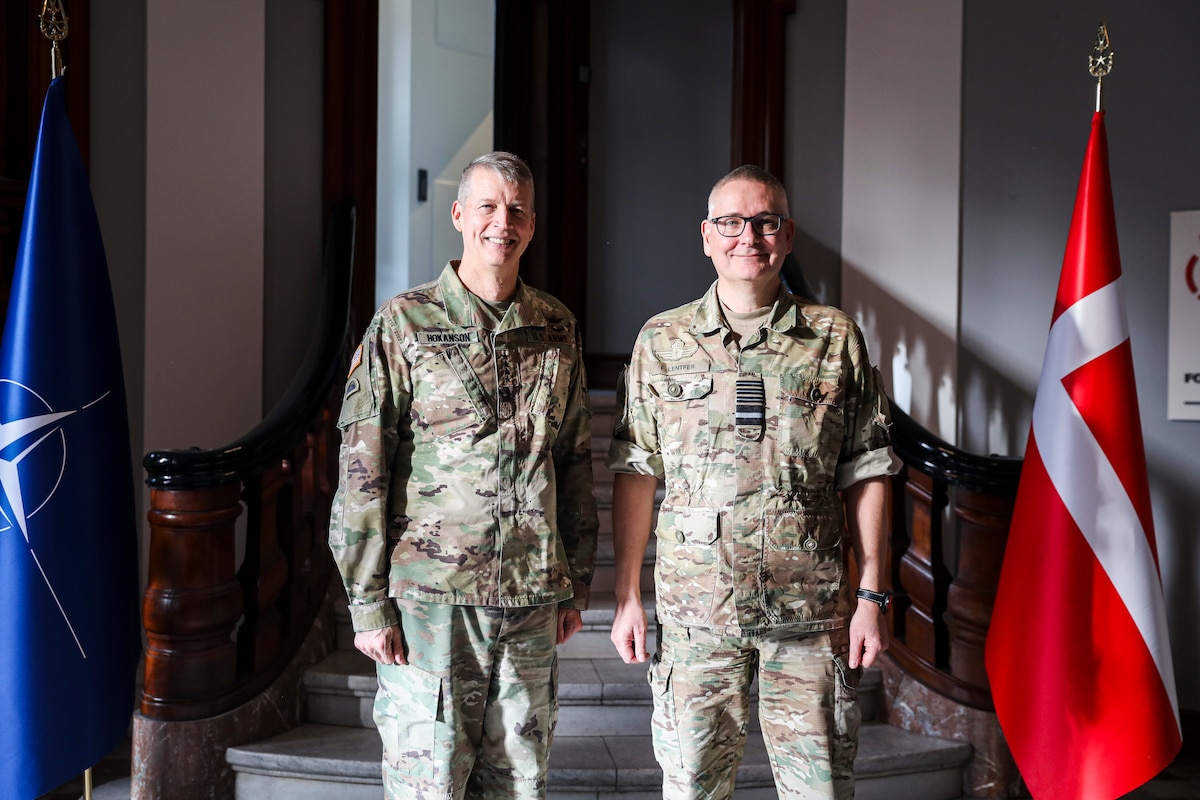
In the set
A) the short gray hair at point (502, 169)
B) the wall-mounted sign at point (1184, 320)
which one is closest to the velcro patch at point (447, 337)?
the short gray hair at point (502, 169)

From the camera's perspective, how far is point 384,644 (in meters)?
1.68

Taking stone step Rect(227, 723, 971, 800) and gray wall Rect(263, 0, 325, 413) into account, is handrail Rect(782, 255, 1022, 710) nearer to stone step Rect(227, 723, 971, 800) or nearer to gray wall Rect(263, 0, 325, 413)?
stone step Rect(227, 723, 971, 800)

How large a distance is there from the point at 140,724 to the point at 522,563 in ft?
3.94

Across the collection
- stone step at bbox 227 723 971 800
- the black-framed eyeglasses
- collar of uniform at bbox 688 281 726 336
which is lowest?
stone step at bbox 227 723 971 800

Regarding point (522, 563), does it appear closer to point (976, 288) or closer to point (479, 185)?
point (479, 185)

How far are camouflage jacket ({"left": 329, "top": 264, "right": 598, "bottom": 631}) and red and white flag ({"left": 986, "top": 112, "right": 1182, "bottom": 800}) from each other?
117 cm

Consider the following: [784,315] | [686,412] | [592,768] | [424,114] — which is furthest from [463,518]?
[424,114]

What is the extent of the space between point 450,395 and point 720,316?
0.49 metres

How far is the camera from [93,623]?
2.17m

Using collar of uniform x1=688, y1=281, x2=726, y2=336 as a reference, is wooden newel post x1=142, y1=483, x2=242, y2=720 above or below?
below

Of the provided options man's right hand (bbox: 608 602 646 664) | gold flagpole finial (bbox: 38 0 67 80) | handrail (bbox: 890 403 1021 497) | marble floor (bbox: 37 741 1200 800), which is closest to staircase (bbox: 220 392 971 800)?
marble floor (bbox: 37 741 1200 800)

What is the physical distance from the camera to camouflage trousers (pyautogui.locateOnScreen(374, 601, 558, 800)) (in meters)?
1.67

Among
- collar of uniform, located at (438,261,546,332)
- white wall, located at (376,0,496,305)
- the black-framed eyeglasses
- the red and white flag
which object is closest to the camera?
the black-framed eyeglasses

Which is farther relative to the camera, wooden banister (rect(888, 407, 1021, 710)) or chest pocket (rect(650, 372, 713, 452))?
wooden banister (rect(888, 407, 1021, 710))
